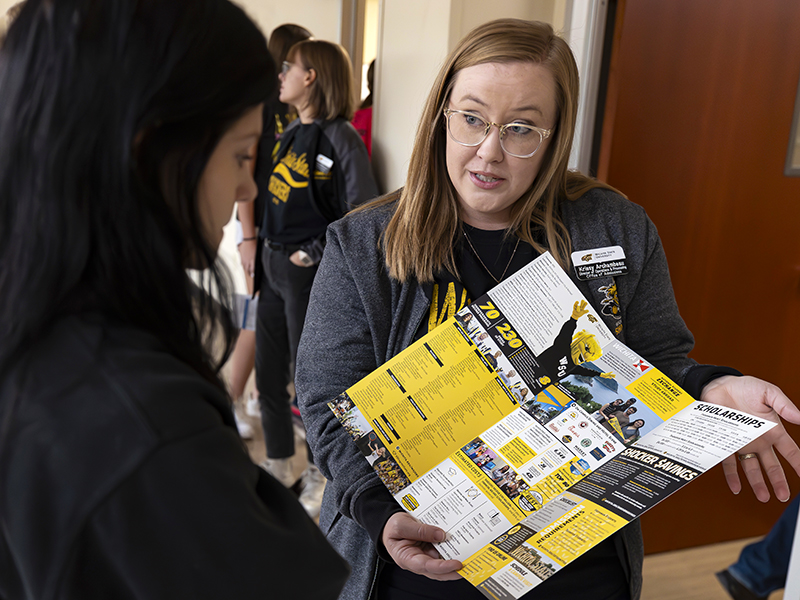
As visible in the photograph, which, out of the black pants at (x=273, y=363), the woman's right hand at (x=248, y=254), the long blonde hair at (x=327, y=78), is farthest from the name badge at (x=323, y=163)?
the woman's right hand at (x=248, y=254)

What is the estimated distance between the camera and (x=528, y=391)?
977mm

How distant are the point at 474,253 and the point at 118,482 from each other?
0.84 metres

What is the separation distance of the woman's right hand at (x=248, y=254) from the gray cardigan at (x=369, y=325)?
1.76m

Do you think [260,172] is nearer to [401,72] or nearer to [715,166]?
[401,72]

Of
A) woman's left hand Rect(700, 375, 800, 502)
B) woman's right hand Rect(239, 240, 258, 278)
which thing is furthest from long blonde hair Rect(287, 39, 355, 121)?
woman's left hand Rect(700, 375, 800, 502)

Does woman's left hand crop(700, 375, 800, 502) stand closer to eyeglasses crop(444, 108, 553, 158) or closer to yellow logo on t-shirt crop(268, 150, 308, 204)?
eyeglasses crop(444, 108, 553, 158)

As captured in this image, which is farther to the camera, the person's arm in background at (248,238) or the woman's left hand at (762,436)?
the person's arm in background at (248,238)

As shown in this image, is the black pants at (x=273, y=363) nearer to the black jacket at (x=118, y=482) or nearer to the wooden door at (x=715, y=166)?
the wooden door at (x=715, y=166)

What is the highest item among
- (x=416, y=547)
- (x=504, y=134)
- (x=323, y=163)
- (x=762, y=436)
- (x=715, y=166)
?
(x=504, y=134)

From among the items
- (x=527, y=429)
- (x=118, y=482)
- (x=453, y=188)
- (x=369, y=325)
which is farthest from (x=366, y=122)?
(x=118, y=482)

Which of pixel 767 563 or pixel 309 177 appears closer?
pixel 767 563

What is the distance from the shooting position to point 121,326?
474 millimetres

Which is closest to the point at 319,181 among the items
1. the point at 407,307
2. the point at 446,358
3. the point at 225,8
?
the point at 407,307

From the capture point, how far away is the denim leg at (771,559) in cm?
172
